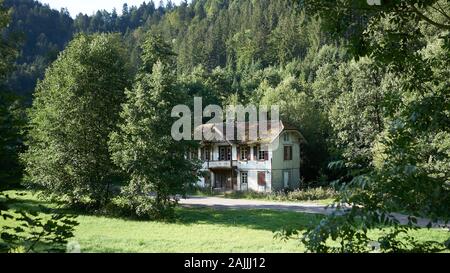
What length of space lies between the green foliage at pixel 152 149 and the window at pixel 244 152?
15.8 m

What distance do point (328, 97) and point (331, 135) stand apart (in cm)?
855

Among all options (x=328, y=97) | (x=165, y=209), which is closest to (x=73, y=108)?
(x=165, y=209)

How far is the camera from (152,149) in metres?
26.0

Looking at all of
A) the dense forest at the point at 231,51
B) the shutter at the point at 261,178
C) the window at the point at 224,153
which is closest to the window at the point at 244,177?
→ the shutter at the point at 261,178

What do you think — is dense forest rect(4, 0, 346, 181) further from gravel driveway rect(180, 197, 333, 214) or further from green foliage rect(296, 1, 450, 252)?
green foliage rect(296, 1, 450, 252)

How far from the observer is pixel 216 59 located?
11881 cm

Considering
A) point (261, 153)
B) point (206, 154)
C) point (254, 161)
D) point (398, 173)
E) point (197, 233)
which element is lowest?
point (197, 233)

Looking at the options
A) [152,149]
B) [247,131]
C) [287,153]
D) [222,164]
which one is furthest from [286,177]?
[152,149]

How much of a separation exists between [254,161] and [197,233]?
21.9 m

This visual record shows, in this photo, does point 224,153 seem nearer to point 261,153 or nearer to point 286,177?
point 261,153

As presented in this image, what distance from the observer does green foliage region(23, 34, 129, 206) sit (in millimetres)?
27703

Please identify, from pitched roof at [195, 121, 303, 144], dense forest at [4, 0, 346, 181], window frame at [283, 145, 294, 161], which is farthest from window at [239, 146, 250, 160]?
dense forest at [4, 0, 346, 181]

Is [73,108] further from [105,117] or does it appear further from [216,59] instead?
[216,59]

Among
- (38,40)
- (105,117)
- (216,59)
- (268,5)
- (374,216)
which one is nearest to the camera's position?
(374,216)
